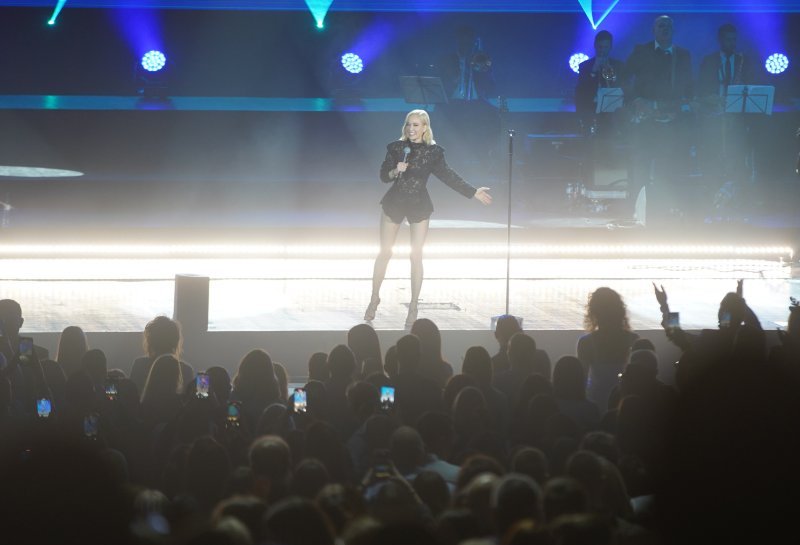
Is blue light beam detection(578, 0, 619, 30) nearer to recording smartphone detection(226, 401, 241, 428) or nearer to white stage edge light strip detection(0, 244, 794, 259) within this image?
white stage edge light strip detection(0, 244, 794, 259)

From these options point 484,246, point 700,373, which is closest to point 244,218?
point 484,246

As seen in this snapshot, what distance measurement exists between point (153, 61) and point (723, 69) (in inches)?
266

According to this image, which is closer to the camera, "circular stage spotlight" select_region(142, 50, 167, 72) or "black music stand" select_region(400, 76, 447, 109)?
"black music stand" select_region(400, 76, 447, 109)

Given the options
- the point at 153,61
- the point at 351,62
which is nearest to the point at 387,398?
the point at 351,62

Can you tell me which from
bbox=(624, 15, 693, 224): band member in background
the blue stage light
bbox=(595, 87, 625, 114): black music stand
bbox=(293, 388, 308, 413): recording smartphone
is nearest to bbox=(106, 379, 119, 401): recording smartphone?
bbox=(293, 388, 308, 413): recording smartphone

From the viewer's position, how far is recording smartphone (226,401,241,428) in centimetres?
412

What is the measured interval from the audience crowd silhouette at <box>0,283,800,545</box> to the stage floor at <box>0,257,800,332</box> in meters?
1.62

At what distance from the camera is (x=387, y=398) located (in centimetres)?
423

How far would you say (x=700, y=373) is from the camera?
14.4 ft

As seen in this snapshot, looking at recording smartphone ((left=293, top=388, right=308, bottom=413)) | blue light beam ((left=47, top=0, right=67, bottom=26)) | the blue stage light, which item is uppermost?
blue light beam ((left=47, top=0, right=67, bottom=26))

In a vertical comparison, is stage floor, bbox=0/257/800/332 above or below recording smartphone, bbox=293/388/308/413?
above

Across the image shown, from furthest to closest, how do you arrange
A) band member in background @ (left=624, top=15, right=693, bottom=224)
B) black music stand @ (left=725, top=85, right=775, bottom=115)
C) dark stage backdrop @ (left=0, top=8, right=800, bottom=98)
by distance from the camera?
dark stage backdrop @ (left=0, top=8, right=800, bottom=98) → black music stand @ (left=725, top=85, right=775, bottom=115) → band member in background @ (left=624, top=15, right=693, bottom=224)

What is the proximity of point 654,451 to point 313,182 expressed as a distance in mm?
8979

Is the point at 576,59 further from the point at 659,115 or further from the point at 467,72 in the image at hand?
the point at 659,115
